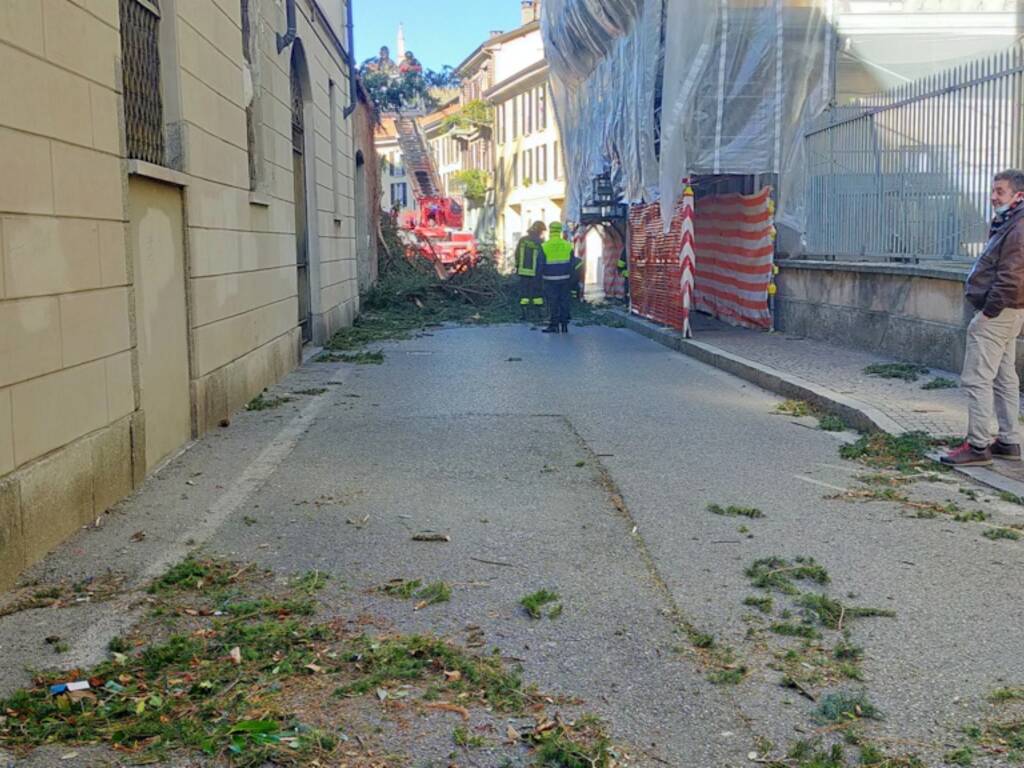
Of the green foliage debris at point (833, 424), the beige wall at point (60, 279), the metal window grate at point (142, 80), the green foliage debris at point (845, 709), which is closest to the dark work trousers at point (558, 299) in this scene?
the green foliage debris at point (833, 424)

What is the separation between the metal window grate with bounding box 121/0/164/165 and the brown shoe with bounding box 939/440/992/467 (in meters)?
5.44

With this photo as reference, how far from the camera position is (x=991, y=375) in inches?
287

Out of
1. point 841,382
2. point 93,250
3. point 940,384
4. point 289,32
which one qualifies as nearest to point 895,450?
point 940,384

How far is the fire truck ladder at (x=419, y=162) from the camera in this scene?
4591 cm

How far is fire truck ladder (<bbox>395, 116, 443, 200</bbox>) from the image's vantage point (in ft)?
151

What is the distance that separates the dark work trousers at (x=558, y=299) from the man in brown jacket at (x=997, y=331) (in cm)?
1169

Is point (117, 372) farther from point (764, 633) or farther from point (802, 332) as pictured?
point (802, 332)

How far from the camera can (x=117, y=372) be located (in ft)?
20.9

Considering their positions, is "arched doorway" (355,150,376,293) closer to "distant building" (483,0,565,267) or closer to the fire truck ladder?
the fire truck ladder

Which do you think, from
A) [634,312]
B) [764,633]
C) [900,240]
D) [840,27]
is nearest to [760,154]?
[840,27]

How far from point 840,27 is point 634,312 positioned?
6.97m

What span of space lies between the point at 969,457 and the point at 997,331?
0.81 metres

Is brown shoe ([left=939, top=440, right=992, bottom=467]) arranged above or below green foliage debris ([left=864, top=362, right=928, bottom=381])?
below

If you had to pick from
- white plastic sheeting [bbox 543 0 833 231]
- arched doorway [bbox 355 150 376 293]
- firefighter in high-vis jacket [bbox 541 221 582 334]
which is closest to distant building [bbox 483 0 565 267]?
arched doorway [bbox 355 150 376 293]
